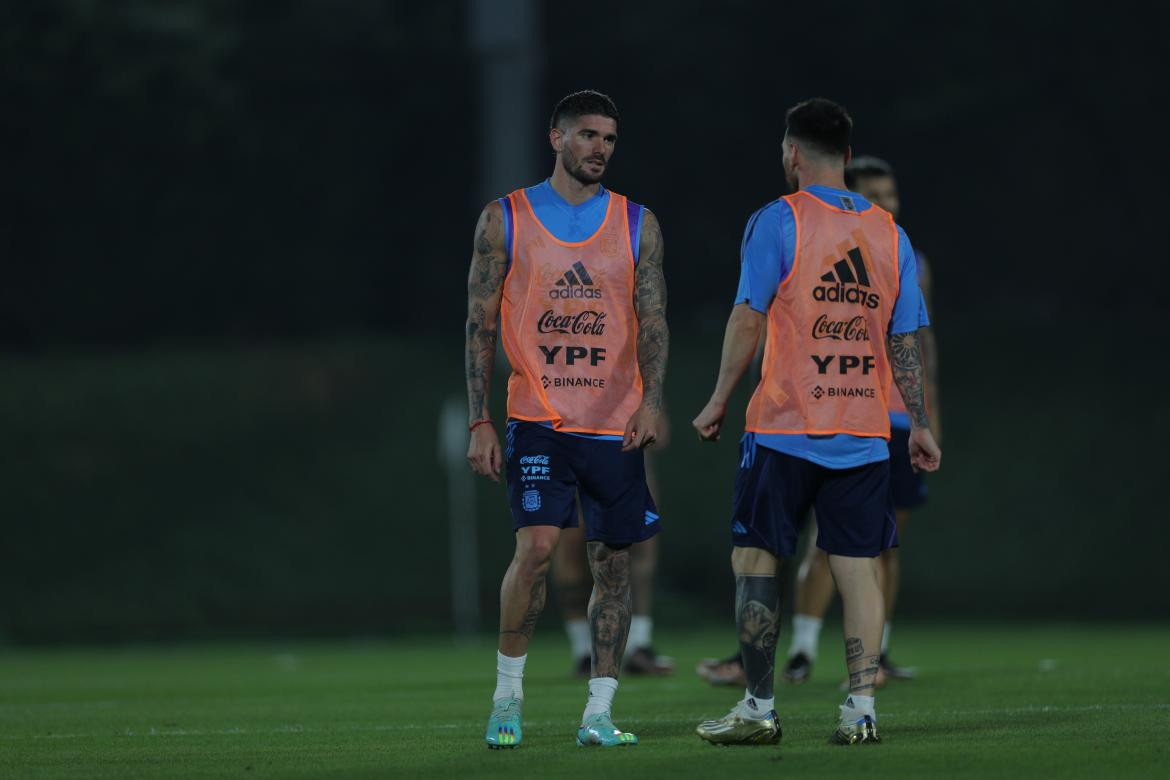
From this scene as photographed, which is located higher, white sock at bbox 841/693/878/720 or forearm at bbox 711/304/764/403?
forearm at bbox 711/304/764/403

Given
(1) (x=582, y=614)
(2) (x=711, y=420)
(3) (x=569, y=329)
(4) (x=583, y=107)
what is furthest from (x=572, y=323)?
(1) (x=582, y=614)

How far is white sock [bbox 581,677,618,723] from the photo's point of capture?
21.7 feet

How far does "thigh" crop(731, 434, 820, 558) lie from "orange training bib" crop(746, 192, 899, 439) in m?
0.11

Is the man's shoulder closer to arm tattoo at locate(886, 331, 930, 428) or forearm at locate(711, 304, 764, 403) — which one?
forearm at locate(711, 304, 764, 403)

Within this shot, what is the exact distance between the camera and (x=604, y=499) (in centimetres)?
674

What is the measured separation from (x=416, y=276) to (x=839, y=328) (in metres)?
27.7

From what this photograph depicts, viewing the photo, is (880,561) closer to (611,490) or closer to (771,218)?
(611,490)

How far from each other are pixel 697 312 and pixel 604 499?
26.0 m

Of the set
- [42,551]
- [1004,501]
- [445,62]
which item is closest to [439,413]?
[42,551]

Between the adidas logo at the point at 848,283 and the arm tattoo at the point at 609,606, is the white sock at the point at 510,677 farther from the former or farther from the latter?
the adidas logo at the point at 848,283

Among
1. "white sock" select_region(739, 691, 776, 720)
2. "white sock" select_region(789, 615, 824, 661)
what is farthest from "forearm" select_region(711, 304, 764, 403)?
"white sock" select_region(789, 615, 824, 661)

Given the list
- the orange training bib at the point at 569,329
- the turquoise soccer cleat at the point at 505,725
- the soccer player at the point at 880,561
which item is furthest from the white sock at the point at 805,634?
the turquoise soccer cleat at the point at 505,725

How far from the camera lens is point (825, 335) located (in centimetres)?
646

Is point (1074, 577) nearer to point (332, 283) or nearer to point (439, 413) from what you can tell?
point (439, 413)
